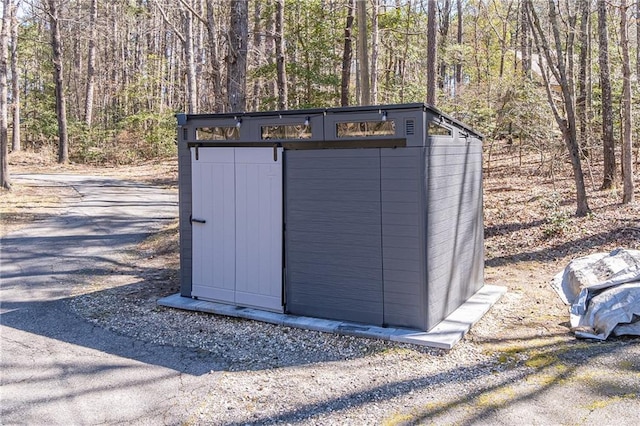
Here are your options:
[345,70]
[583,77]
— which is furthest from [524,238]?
[345,70]

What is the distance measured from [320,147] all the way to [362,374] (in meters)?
2.09

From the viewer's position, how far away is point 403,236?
4648 millimetres

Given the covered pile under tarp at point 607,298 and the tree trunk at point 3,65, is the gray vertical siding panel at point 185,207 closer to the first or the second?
the covered pile under tarp at point 607,298

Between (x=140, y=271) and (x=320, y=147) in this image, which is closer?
(x=320, y=147)

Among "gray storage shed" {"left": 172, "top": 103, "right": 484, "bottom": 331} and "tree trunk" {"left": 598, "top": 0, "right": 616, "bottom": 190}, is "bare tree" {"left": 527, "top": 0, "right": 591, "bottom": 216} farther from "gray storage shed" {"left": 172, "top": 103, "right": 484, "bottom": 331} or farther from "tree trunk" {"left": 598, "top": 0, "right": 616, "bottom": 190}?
"gray storage shed" {"left": 172, "top": 103, "right": 484, "bottom": 331}

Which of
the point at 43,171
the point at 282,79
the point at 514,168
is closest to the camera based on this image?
the point at 282,79

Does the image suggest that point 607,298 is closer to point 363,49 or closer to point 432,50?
point 363,49

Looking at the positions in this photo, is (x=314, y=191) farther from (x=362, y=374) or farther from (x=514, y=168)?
(x=514, y=168)

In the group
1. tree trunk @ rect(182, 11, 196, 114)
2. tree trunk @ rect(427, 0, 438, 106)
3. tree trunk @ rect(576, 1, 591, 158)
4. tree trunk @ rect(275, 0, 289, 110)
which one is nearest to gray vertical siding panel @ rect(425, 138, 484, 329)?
tree trunk @ rect(427, 0, 438, 106)

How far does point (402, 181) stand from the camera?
463 centimetres

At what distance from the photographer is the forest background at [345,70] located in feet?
32.7

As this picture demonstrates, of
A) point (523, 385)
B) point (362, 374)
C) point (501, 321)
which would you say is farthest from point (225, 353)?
point (501, 321)

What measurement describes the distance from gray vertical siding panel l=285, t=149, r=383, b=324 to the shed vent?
33 cm

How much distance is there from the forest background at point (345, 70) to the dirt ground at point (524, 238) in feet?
1.96
